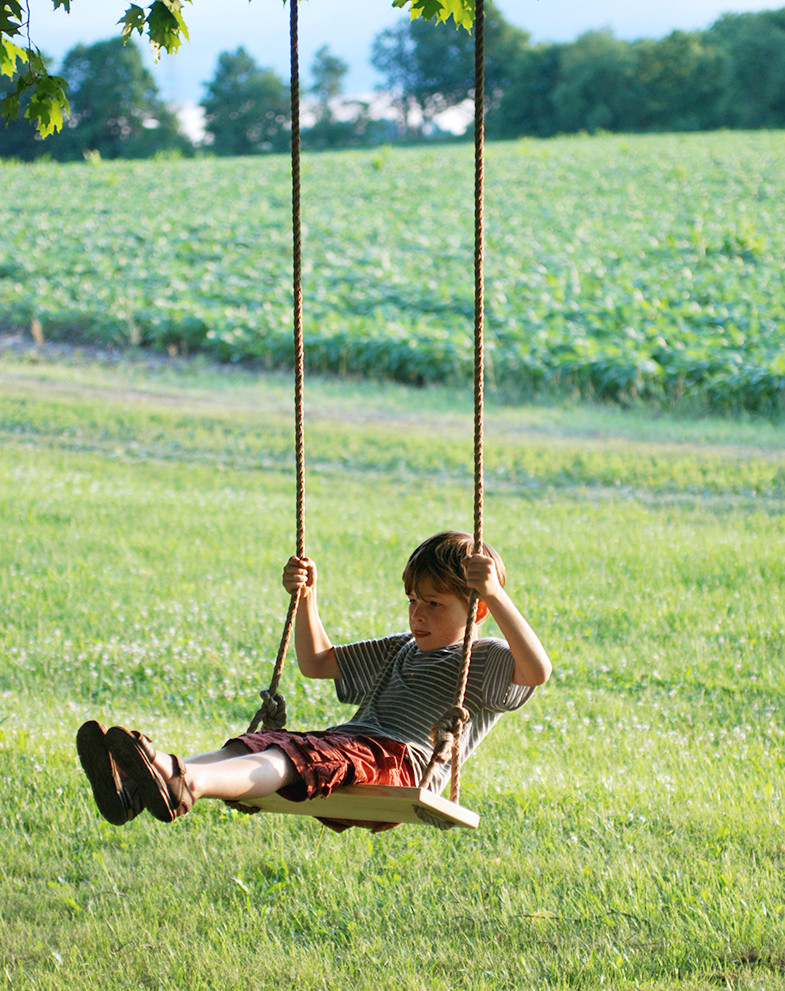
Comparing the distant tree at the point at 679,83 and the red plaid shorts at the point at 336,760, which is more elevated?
the distant tree at the point at 679,83

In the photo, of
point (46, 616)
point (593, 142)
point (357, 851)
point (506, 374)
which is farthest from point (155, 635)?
point (593, 142)

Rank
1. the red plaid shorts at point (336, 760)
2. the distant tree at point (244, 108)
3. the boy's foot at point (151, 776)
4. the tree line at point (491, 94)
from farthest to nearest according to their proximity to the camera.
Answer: the distant tree at point (244, 108)
the tree line at point (491, 94)
the red plaid shorts at point (336, 760)
the boy's foot at point (151, 776)

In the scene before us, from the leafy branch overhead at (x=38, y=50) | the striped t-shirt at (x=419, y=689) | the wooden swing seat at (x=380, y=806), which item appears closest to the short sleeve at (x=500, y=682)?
the striped t-shirt at (x=419, y=689)

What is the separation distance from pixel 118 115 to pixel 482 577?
207 ft

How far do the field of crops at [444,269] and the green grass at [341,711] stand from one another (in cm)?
336

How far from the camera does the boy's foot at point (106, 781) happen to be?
2.82 meters

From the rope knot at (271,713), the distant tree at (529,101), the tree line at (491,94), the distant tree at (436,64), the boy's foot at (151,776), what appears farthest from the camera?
the distant tree at (436,64)

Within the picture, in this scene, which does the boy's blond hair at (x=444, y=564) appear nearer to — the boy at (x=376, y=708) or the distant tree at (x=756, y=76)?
the boy at (x=376, y=708)

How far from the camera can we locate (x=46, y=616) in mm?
6738

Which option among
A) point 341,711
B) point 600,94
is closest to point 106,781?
point 341,711

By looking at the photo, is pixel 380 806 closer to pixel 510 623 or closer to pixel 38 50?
pixel 510 623

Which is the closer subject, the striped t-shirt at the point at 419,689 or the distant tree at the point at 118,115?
the striped t-shirt at the point at 419,689

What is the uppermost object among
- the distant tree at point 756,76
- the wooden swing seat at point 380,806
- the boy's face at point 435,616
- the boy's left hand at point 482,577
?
the distant tree at point 756,76

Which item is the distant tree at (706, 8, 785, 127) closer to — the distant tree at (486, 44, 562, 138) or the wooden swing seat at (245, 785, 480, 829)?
the distant tree at (486, 44, 562, 138)
